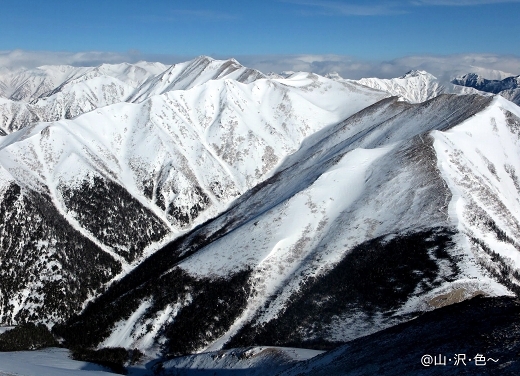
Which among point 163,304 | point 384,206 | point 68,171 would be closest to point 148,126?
point 68,171

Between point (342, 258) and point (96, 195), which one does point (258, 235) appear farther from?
point (96, 195)

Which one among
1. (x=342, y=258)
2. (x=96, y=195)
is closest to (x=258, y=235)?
(x=342, y=258)

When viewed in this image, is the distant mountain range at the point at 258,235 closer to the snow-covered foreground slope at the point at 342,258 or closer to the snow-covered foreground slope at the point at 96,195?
the snow-covered foreground slope at the point at 342,258

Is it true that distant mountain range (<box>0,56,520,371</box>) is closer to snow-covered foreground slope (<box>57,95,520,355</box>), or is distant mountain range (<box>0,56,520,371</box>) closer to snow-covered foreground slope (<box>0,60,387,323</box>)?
snow-covered foreground slope (<box>57,95,520,355</box>)

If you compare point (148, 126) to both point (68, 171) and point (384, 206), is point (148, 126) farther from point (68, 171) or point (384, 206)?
point (384, 206)

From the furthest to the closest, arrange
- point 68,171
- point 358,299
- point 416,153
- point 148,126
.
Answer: point 148,126
point 68,171
point 416,153
point 358,299

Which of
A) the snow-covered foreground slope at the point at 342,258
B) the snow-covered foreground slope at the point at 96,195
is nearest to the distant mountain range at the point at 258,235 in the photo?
the snow-covered foreground slope at the point at 342,258
